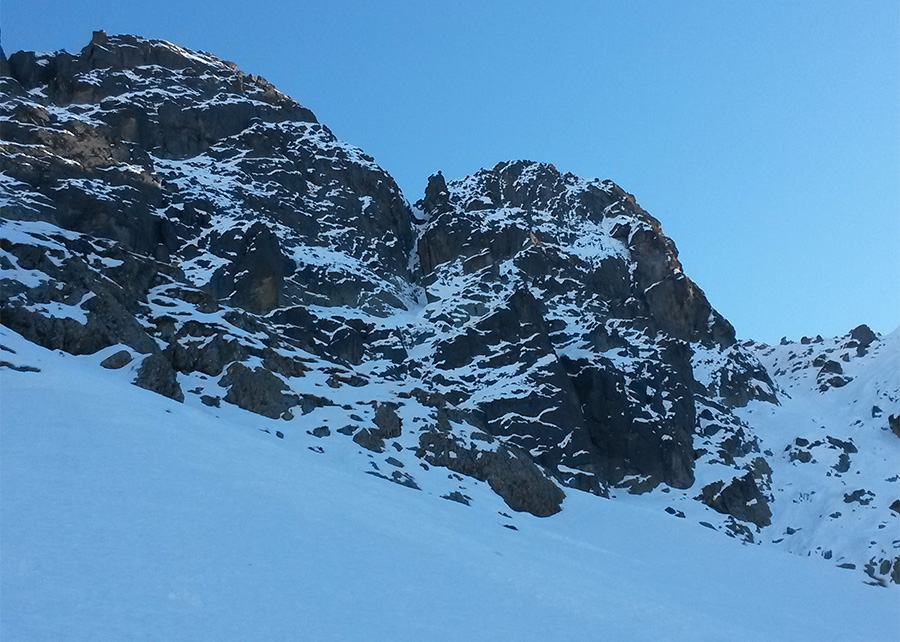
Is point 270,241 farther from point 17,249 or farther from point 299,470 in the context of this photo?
point 299,470

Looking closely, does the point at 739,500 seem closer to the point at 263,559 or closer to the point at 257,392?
the point at 257,392

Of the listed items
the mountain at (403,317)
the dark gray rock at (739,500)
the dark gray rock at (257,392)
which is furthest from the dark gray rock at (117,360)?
the dark gray rock at (739,500)

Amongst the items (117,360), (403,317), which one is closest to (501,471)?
(117,360)

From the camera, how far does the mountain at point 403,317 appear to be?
54188 mm

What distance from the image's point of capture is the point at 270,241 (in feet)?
254

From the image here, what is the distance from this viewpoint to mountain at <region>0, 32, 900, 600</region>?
178ft

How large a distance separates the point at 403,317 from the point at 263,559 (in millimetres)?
65219

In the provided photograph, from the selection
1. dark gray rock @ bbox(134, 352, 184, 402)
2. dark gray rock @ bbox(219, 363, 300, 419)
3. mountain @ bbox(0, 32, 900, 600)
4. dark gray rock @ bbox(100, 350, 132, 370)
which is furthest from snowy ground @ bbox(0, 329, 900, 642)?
dark gray rock @ bbox(219, 363, 300, 419)

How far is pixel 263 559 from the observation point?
18.7m

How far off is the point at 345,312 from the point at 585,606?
2328 inches

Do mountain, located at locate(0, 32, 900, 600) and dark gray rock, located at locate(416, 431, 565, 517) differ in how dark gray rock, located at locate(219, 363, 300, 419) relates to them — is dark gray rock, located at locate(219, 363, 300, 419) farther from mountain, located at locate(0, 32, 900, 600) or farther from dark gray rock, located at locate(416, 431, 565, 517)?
dark gray rock, located at locate(416, 431, 565, 517)

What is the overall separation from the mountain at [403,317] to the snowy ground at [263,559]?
23.0 feet

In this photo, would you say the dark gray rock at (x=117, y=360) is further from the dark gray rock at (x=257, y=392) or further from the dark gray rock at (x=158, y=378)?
the dark gray rock at (x=257, y=392)

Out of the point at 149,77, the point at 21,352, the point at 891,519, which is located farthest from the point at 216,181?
the point at 891,519
